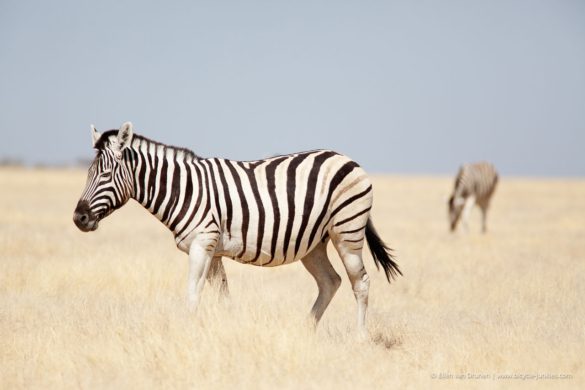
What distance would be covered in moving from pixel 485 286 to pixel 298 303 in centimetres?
319

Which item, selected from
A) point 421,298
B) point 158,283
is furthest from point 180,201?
point 421,298

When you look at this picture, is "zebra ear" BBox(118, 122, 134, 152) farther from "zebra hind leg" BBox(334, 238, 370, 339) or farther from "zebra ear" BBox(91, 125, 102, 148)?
"zebra hind leg" BBox(334, 238, 370, 339)

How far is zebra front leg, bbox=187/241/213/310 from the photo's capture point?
715 cm

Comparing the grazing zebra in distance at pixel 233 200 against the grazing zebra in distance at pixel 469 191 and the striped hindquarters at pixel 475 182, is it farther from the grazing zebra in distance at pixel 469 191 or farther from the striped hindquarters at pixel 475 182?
the striped hindquarters at pixel 475 182

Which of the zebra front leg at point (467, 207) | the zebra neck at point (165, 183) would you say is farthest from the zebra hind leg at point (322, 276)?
the zebra front leg at point (467, 207)

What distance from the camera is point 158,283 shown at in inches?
429

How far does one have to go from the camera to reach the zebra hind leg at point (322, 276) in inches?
315

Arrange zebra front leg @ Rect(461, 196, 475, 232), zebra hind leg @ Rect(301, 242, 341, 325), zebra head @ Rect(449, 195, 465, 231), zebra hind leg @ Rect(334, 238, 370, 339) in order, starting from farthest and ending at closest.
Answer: zebra head @ Rect(449, 195, 465, 231), zebra front leg @ Rect(461, 196, 475, 232), zebra hind leg @ Rect(301, 242, 341, 325), zebra hind leg @ Rect(334, 238, 370, 339)

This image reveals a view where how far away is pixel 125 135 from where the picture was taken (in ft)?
24.5

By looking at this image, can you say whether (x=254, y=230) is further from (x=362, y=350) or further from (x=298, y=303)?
(x=298, y=303)

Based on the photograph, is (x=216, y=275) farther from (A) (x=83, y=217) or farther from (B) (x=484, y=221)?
(B) (x=484, y=221)

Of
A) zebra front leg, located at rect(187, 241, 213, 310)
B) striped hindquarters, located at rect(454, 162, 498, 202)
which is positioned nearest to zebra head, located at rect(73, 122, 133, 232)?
zebra front leg, located at rect(187, 241, 213, 310)

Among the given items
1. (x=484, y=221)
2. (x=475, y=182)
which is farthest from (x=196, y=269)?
(x=475, y=182)

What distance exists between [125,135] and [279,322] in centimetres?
241
